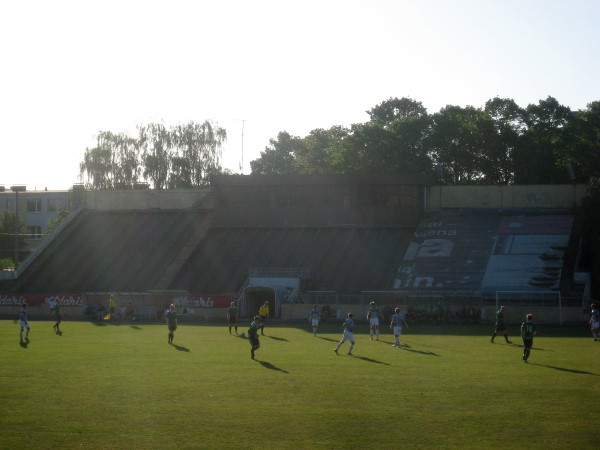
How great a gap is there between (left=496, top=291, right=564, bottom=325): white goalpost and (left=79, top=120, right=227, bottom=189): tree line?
56518 millimetres

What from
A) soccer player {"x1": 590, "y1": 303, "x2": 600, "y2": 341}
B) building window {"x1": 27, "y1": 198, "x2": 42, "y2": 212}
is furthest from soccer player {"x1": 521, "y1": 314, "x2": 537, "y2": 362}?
building window {"x1": 27, "y1": 198, "x2": 42, "y2": 212}

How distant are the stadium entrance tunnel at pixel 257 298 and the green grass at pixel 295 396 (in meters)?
24.5

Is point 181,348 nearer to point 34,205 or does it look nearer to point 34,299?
point 34,299

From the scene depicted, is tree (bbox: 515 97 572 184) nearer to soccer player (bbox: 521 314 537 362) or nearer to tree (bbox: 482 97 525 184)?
tree (bbox: 482 97 525 184)

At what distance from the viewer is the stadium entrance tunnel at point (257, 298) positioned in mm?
61781

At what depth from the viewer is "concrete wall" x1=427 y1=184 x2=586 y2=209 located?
249 feet

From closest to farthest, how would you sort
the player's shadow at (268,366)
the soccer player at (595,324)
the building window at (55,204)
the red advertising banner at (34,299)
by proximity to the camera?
the player's shadow at (268,366)
the soccer player at (595,324)
the red advertising banner at (34,299)
the building window at (55,204)

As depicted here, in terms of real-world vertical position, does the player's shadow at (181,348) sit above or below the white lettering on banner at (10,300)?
below

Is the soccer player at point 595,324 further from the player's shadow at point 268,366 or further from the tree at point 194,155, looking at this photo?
the tree at point 194,155

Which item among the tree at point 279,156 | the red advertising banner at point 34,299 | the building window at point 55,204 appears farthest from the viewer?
the tree at point 279,156

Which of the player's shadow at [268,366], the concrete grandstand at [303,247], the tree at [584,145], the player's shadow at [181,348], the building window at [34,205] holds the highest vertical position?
the tree at [584,145]

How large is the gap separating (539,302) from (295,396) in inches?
1467

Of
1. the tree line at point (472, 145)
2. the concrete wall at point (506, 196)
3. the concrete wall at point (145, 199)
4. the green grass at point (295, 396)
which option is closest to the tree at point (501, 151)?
the tree line at point (472, 145)

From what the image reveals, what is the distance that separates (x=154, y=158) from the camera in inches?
4080
